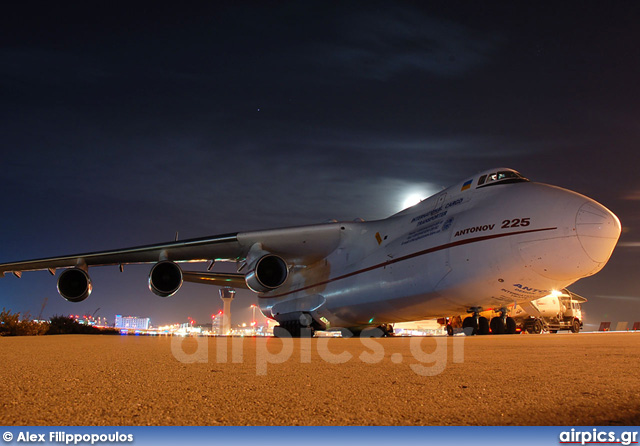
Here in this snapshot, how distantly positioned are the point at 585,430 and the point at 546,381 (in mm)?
1429

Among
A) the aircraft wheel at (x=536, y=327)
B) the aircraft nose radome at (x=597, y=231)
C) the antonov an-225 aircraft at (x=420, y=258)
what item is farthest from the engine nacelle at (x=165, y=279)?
the aircraft wheel at (x=536, y=327)

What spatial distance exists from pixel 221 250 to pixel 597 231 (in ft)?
29.5

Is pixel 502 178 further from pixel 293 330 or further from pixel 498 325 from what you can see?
pixel 293 330

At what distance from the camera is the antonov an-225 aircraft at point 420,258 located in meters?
7.25

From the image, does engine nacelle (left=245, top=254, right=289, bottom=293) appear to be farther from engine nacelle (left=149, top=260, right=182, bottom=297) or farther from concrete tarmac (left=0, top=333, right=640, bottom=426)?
concrete tarmac (left=0, top=333, right=640, bottom=426)

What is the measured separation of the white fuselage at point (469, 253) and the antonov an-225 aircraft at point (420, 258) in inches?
0.8

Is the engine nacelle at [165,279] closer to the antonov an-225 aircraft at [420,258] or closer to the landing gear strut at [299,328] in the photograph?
the antonov an-225 aircraft at [420,258]

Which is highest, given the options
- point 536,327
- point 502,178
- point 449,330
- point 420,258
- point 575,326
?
point 502,178

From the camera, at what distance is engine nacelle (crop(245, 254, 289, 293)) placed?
11.3 m

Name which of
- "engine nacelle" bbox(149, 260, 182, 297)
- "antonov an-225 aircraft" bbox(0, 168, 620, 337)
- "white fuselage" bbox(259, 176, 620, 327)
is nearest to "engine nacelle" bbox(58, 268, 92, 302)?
"antonov an-225 aircraft" bbox(0, 168, 620, 337)

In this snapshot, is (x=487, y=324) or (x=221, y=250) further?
(x=221, y=250)

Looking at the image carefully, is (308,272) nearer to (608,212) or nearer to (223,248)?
(223,248)

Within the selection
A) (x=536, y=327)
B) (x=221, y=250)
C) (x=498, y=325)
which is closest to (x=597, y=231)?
(x=498, y=325)

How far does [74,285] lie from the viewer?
A: 40.3 feet
